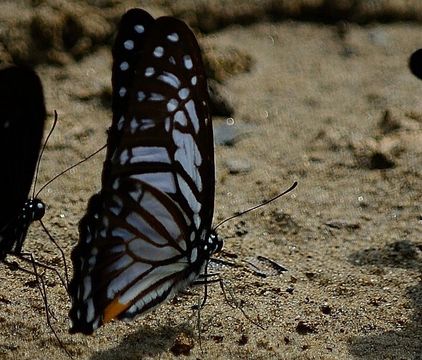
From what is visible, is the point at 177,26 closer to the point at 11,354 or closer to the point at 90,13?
the point at 11,354

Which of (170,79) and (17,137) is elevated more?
(170,79)

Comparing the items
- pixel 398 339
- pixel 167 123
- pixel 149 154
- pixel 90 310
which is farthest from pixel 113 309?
pixel 398 339

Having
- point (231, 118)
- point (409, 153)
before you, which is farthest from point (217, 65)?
point (409, 153)

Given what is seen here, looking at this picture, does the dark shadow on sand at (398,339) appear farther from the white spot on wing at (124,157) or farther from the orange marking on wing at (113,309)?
the white spot on wing at (124,157)

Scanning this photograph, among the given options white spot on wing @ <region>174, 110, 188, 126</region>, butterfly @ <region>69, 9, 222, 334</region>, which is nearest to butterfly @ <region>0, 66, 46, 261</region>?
butterfly @ <region>69, 9, 222, 334</region>

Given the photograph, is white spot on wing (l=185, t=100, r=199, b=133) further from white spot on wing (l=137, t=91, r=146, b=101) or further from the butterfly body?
the butterfly body

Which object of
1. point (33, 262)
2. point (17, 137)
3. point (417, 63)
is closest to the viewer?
point (17, 137)

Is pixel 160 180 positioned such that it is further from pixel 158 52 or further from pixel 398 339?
pixel 398 339
